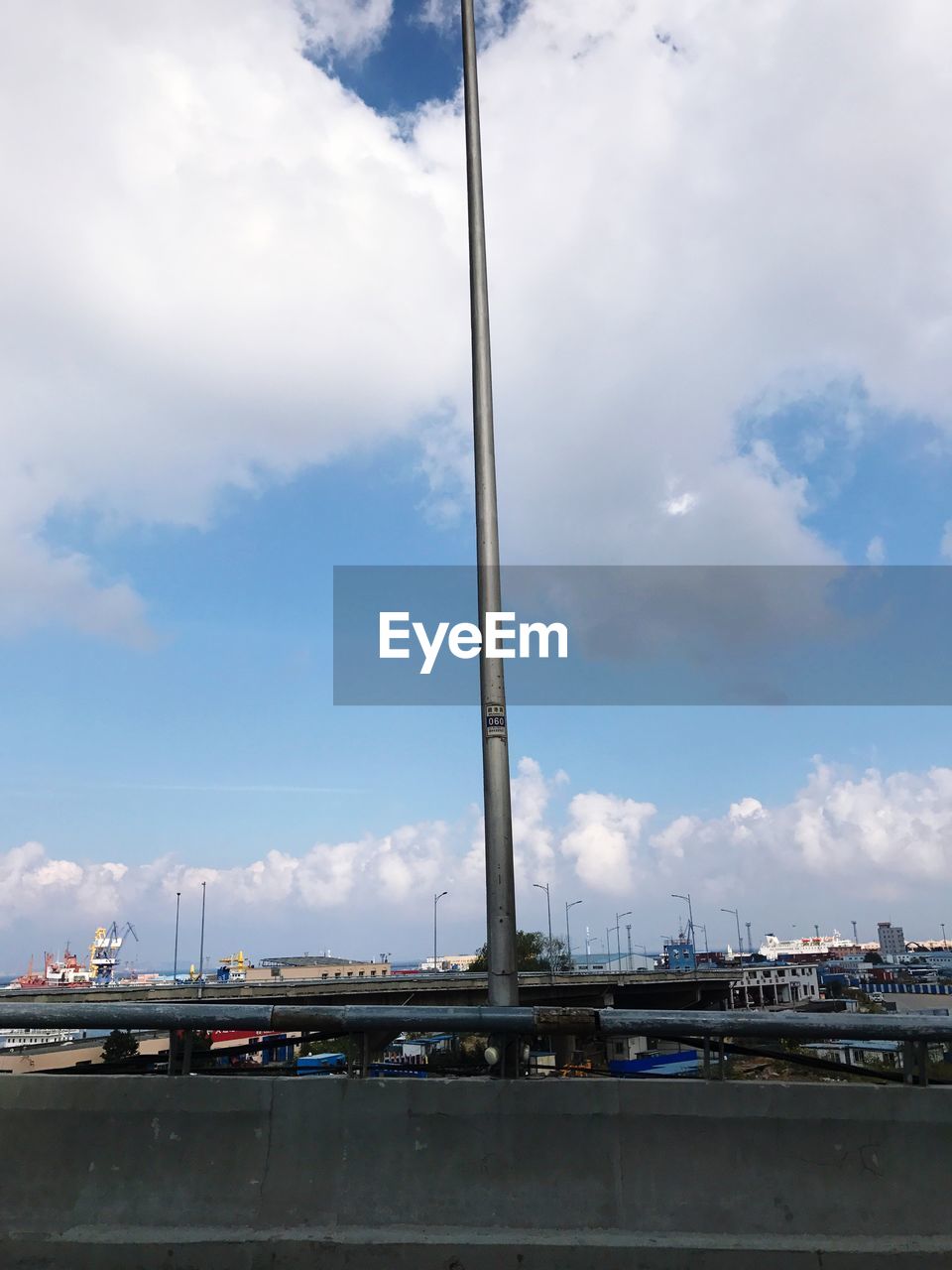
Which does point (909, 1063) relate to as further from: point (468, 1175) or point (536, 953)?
point (536, 953)

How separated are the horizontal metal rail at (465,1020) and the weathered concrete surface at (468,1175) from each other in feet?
1.03

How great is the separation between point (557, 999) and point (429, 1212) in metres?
56.9

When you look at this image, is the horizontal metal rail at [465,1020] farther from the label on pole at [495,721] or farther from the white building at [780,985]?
the white building at [780,985]

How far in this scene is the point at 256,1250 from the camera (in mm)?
4941

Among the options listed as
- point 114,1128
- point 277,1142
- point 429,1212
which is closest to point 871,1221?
point 429,1212

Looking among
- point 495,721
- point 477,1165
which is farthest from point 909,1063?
point 495,721

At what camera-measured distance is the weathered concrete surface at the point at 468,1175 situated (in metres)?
4.93

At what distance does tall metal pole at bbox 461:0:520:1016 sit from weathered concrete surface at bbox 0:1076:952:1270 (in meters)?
1.37

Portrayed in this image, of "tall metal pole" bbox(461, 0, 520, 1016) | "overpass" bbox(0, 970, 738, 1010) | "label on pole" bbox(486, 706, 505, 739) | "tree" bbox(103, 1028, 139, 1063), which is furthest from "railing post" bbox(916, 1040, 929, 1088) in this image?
"overpass" bbox(0, 970, 738, 1010)

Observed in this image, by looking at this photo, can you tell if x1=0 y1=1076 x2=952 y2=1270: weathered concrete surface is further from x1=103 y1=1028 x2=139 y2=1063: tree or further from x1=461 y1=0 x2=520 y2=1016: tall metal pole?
x1=461 y1=0 x2=520 y2=1016: tall metal pole

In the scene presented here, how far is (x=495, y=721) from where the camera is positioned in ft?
23.3

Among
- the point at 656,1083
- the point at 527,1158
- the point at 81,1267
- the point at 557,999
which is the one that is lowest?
the point at 557,999

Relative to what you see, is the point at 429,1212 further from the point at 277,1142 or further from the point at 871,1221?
the point at 871,1221

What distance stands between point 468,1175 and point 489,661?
3479 millimetres
